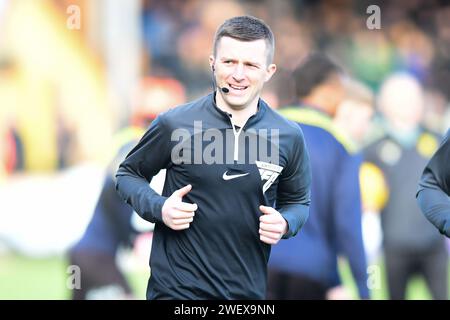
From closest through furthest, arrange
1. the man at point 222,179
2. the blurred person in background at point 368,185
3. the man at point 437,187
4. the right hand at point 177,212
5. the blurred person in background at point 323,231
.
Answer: the right hand at point 177,212 < the man at point 222,179 < the man at point 437,187 < the blurred person in background at point 323,231 < the blurred person in background at point 368,185

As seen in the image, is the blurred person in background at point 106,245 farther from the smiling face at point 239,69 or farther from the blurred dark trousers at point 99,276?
the smiling face at point 239,69

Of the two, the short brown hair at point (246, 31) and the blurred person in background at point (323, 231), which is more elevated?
the short brown hair at point (246, 31)

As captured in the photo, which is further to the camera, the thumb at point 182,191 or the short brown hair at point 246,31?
the short brown hair at point 246,31

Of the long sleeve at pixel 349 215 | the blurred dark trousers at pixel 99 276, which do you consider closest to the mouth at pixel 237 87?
the long sleeve at pixel 349 215

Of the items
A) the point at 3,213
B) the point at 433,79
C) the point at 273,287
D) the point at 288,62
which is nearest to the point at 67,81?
the point at 3,213

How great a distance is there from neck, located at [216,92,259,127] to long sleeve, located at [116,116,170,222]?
0.74 feet

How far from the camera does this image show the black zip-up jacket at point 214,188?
3383 mm

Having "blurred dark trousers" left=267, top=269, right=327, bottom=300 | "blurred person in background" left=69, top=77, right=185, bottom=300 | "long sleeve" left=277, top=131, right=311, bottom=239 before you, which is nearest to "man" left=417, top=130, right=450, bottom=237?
"long sleeve" left=277, top=131, right=311, bottom=239

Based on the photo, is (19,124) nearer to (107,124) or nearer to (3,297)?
(107,124)

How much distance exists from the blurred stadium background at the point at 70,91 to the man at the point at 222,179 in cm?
252

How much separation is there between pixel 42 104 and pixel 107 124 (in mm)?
452

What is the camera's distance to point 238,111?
11.4ft

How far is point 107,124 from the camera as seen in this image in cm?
611

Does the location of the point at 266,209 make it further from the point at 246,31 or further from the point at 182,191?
the point at 246,31
